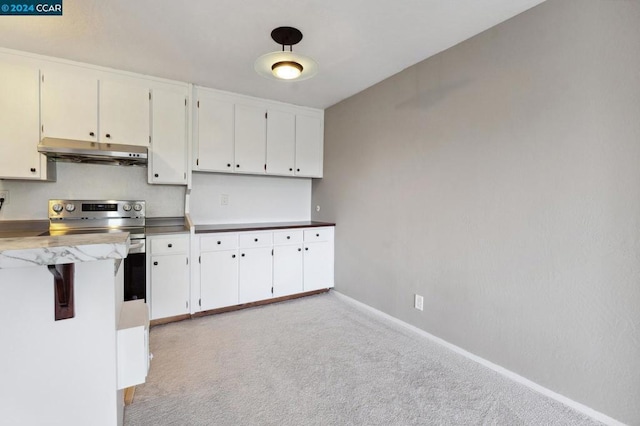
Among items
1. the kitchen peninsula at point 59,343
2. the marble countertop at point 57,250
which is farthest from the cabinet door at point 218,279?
the marble countertop at point 57,250

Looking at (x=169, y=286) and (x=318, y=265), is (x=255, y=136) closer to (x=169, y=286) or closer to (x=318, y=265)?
(x=318, y=265)

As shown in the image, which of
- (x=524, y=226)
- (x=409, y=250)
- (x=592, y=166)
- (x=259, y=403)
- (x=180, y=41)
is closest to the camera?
(x=592, y=166)

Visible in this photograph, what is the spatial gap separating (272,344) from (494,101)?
2.47 m

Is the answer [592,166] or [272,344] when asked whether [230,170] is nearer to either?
[272,344]

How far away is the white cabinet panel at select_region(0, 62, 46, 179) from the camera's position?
7.94 feet

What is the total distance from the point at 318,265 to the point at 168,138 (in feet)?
7.08

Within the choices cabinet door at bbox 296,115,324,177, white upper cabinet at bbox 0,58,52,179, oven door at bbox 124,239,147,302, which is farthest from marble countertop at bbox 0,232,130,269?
cabinet door at bbox 296,115,324,177

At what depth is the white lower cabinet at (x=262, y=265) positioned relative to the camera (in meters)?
3.03

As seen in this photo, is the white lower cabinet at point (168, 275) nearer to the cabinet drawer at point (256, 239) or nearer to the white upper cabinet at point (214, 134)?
the cabinet drawer at point (256, 239)

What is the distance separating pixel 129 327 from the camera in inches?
45.6

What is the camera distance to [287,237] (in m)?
3.45

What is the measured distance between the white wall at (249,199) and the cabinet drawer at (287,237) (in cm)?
61

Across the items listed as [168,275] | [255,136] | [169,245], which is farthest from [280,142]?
[168,275]

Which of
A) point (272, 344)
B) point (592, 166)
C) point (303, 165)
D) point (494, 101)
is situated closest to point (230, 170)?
point (303, 165)
